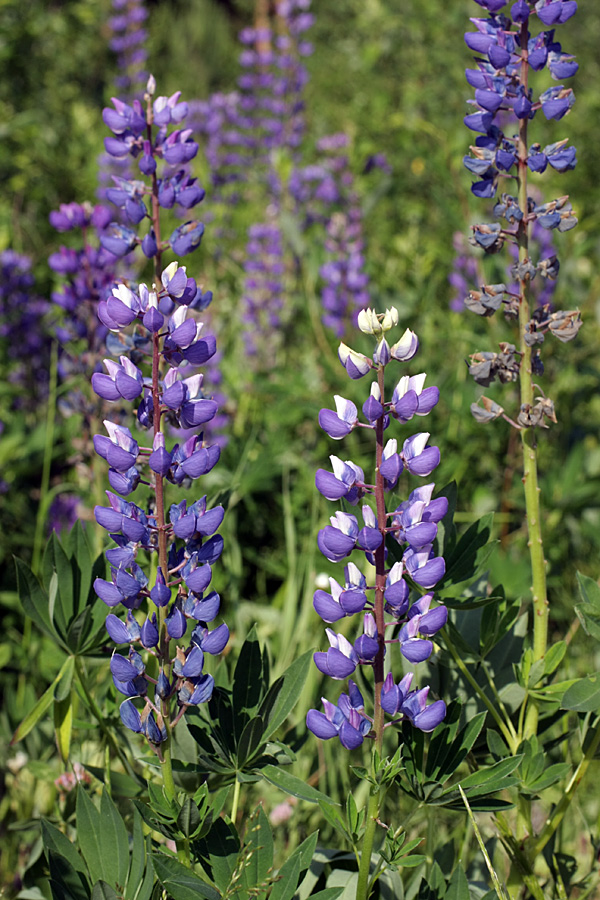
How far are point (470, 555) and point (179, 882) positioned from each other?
637 millimetres

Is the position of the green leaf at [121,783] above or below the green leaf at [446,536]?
below

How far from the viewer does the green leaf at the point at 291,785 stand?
1.15 meters

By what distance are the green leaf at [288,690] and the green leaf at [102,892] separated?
294 millimetres

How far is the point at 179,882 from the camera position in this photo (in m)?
1.05

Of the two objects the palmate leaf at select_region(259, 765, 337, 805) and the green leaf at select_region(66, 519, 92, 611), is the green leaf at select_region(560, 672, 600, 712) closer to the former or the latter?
the palmate leaf at select_region(259, 765, 337, 805)

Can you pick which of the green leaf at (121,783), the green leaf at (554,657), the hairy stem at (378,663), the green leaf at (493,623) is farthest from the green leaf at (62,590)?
the green leaf at (554,657)

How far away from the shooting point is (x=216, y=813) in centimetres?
112

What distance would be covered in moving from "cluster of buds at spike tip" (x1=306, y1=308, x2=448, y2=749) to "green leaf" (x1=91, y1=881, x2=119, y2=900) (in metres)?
0.35

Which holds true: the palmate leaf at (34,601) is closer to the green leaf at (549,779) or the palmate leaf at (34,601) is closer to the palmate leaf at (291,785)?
the palmate leaf at (291,785)

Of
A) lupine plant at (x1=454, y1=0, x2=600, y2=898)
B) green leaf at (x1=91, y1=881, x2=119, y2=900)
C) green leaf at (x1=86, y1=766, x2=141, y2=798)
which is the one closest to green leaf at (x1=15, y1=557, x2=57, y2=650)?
green leaf at (x1=86, y1=766, x2=141, y2=798)

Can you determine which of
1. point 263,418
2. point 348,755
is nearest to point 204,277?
point 263,418

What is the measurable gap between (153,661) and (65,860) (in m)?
0.36

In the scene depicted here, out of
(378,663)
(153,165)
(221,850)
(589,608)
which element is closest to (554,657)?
(589,608)

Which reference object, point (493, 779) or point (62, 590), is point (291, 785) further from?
point (62, 590)
